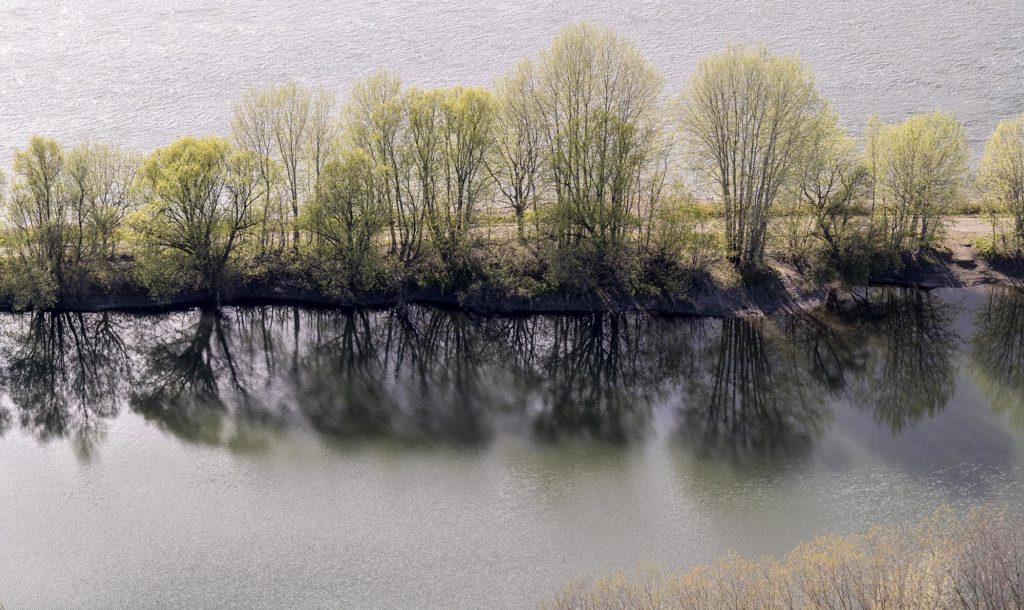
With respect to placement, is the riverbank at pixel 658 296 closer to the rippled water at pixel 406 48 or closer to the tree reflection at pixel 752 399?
the tree reflection at pixel 752 399

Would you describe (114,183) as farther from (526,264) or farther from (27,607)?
(27,607)

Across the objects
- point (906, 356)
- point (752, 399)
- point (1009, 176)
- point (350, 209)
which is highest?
point (1009, 176)

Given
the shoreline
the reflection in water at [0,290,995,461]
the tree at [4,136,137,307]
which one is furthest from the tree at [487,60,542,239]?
the tree at [4,136,137,307]

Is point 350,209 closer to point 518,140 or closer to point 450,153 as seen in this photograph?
point 450,153

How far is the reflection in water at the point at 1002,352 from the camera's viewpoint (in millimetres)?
29578

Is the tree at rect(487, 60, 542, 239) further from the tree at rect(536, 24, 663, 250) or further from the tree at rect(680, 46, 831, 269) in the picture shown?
the tree at rect(680, 46, 831, 269)

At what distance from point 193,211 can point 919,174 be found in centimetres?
3228

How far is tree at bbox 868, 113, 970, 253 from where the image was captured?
3819 cm


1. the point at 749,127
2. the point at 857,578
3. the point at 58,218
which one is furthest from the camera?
the point at 58,218

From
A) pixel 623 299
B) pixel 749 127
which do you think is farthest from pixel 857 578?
pixel 749 127

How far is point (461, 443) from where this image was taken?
28.0 metres

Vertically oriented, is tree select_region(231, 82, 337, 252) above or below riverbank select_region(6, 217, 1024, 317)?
above

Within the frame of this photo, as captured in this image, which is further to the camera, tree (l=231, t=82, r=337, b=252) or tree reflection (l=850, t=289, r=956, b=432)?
tree (l=231, t=82, r=337, b=252)

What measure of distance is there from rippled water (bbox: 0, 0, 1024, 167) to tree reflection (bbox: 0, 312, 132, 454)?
15.0 meters
